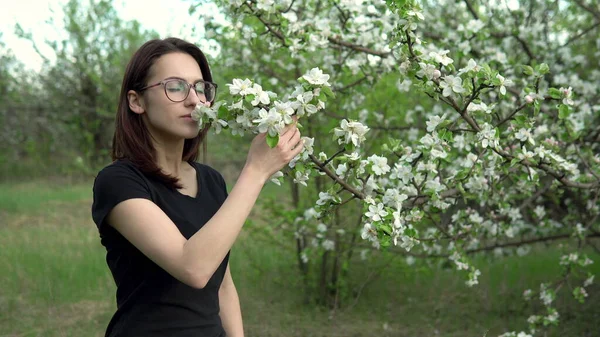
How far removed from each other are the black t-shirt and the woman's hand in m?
0.31

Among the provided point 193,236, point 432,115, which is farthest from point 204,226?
point 432,115

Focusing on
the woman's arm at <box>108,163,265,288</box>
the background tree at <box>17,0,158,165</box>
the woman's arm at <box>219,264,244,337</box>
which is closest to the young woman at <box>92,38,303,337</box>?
the woman's arm at <box>108,163,265,288</box>

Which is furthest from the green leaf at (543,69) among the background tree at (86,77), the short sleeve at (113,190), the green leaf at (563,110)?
the background tree at (86,77)

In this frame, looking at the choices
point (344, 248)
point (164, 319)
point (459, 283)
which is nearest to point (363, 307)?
point (344, 248)

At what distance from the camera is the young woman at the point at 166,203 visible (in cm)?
159

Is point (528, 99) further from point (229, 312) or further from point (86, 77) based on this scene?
point (86, 77)

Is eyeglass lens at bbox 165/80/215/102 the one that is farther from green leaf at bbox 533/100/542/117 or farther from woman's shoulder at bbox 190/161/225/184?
green leaf at bbox 533/100/542/117

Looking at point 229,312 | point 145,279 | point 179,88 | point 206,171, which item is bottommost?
point 229,312

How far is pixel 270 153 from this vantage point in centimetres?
162

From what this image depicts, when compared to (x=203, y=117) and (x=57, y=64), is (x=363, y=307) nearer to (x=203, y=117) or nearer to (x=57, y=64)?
(x=203, y=117)

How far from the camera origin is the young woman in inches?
62.5

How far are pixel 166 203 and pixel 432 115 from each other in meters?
2.23

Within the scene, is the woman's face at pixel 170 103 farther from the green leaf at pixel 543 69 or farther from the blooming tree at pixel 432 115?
the green leaf at pixel 543 69

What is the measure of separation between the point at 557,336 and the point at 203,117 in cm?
334
